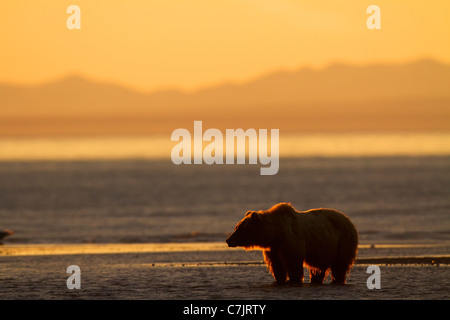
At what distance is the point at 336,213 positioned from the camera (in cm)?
2108

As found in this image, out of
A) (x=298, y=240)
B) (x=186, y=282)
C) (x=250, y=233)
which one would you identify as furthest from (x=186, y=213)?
(x=298, y=240)

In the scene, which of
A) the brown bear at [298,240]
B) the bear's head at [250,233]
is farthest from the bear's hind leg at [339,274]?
the bear's head at [250,233]

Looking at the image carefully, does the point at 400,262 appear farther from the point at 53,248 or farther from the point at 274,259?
the point at 53,248

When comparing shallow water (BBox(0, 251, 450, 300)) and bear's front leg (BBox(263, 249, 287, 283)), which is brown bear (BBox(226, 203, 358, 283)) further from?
shallow water (BBox(0, 251, 450, 300))

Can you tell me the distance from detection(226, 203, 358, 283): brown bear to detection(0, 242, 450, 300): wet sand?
385 mm

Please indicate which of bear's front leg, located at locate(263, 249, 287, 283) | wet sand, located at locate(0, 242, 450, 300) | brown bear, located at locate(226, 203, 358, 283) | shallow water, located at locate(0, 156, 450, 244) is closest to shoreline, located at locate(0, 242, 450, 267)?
wet sand, located at locate(0, 242, 450, 300)

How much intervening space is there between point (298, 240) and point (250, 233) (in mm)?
1049

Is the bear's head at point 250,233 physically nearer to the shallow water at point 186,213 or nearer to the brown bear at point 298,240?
the brown bear at point 298,240

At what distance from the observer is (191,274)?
22.9 metres

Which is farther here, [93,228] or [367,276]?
[93,228]
